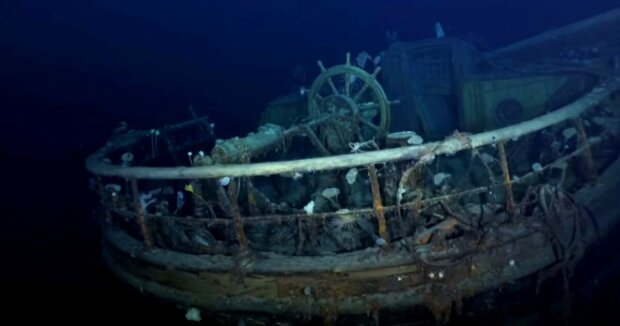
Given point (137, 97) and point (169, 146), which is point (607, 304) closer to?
point (169, 146)

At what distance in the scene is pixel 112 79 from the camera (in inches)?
874

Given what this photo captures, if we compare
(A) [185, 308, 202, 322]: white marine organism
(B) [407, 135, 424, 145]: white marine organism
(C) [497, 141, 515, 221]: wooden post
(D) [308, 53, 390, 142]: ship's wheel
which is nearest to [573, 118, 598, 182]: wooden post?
(C) [497, 141, 515, 221]: wooden post

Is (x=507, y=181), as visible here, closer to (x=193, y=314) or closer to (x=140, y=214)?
(x=193, y=314)

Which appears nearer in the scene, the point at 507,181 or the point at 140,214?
the point at 507,181

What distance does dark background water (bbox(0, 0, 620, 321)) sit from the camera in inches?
342

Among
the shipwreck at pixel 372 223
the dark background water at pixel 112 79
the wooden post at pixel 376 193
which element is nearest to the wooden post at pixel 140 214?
the shipwreck at pixel 372 223

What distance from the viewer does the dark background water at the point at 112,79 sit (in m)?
8.70

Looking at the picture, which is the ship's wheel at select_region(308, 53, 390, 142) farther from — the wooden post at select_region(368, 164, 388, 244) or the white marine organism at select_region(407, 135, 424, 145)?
the wooden post at select_region(368, 164, 388, 244)

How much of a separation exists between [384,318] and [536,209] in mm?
1685

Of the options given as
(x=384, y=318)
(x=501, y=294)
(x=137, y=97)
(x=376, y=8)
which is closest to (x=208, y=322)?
(x=384, y=318)

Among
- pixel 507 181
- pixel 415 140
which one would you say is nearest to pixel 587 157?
pixel 507 181

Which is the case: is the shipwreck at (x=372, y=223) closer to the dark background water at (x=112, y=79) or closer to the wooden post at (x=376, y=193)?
the wooden post at (x=376, y=193)

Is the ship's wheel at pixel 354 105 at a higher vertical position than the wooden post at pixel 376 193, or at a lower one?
higher

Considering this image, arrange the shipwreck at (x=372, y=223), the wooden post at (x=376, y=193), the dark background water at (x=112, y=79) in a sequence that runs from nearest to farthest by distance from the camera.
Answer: the wooden post at (x=376, y=193) < the shipwreck at (x=372, y=223) < the dark background water at (x=112, y=79)
